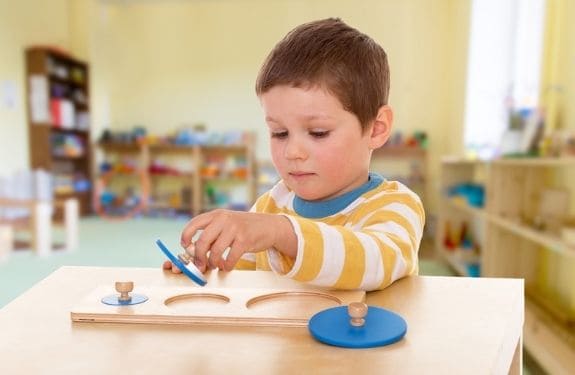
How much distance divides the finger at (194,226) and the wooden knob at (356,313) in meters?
0.15

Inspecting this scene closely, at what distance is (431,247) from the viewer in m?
4.09

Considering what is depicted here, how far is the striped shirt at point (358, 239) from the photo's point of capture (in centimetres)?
51

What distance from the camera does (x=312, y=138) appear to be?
2.12 feet

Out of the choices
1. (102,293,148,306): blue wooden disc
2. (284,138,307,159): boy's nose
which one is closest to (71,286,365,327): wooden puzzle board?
(102,293,148,306): blue wooden disc

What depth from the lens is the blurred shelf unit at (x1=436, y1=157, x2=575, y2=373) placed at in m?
1.72

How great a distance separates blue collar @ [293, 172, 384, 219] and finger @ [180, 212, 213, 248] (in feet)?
1.05

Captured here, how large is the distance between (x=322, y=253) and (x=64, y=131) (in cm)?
499

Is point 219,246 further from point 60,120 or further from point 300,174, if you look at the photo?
point 60,120

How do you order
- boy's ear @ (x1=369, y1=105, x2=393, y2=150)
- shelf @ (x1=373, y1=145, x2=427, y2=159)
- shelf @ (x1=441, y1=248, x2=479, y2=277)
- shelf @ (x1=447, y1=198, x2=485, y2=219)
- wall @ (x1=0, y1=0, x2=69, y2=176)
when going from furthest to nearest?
1. shelf @ (x1=373, y1=145, x2=427, y2=159)
2. wall @ (x1=0, y1=0, x2=69, y2=176)
3. shelf @ (x1=441, y1=248, x2=479, y2=277)
4. shelf @ (x1=447, y1=198, x2=485, y2=219)
5. boy's ear @ (x1=369, y1=105, x2=393, y2=150)

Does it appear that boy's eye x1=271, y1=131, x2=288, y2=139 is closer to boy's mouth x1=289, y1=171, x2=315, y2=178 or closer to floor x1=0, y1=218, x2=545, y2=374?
boy's mouth x1=289, y1=171, x2=315, y2=178

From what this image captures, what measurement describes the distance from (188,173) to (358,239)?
4867mm

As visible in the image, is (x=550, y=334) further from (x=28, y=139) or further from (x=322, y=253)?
(x=28, y=139)

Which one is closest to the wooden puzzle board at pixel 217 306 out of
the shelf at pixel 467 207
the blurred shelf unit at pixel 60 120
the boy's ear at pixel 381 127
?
the boy's ear at pixel 381 127

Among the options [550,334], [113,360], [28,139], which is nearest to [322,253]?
[113,360]
